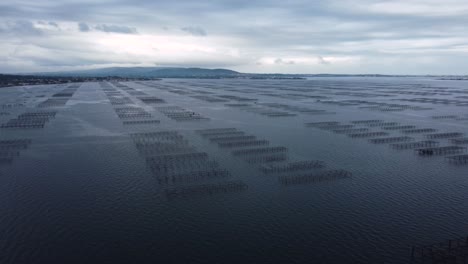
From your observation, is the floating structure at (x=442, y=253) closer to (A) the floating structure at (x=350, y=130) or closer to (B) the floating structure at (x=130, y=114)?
(A) the floating structure at (x=350, y=130)

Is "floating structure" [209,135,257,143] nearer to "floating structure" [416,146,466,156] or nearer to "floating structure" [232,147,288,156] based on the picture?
"floating structure" [232,147,288,156]

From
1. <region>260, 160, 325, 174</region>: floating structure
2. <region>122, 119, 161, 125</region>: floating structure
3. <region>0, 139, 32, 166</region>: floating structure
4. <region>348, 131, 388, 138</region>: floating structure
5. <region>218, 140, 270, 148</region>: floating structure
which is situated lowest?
<region>0, 139, 32, 166</region>: floating structure

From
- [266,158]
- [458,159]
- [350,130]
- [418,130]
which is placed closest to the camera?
[458,159]

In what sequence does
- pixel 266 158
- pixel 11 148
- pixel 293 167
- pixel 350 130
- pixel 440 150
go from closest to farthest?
pixel 293 167, pixel 266 158, pixel 440 150, pixel 11 148, pixel 350 130

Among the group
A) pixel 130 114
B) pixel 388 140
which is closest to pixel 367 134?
pixel 388 140

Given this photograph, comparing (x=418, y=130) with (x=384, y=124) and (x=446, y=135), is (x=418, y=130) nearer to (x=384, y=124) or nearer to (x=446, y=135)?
(x=446, y=135)

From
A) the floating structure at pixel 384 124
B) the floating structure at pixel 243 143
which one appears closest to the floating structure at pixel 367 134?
the floating structure at pixel 384 124

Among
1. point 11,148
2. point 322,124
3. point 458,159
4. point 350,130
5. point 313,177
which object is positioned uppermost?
point 322,124

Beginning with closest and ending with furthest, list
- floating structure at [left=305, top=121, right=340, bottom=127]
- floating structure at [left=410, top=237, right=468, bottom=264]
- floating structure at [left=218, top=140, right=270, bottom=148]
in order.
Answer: floating structure at [left=410, top=237, right=468, bottom=264] → floating structure at [left=218, top=140, right=270, bottom=148] → floating structure at [left=305, top=121, right=340, bottom=127]

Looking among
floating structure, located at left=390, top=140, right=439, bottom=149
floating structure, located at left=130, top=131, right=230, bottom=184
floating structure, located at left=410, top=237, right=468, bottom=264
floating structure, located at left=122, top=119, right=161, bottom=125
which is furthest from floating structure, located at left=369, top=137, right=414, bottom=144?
floating structure, located at left=122, top=119, right=161, bottom=125

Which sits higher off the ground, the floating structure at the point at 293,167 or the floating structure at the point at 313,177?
the floating structure at the point at 293,167

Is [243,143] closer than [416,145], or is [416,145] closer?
[416,145]

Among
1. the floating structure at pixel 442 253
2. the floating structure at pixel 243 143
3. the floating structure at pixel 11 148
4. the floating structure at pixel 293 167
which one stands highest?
the floating structure at pixel 243 143

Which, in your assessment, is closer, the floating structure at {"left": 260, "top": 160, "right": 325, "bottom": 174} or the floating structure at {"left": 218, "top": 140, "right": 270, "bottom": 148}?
the floating structure at {"left": 260, "top": 160, "right": 325, "bottom": 174}
